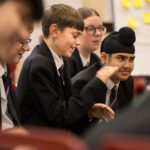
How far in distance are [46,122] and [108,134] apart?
1273 mm

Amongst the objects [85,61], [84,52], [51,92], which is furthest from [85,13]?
[51,92]

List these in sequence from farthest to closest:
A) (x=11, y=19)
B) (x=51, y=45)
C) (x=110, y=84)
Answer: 1. (x=110, y=84)
2. (x=51, y=45)
3. (x=11, y=19)

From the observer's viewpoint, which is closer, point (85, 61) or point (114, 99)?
point (114, 99)

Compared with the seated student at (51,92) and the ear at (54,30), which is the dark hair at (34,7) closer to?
the seated student at (51,92)

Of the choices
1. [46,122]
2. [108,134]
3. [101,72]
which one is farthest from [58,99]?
[108,134]

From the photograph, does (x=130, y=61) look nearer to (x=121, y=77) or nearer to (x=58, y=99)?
(x=121, y=77)

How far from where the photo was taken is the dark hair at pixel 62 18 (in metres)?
2.06

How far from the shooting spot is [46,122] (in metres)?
1.77

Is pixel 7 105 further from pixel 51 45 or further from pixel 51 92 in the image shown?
pixel 51 45

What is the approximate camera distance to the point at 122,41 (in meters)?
2.23

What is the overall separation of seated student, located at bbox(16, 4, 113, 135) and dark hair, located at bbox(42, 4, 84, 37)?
13 millimetres

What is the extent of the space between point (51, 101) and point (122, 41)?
0.78 metres

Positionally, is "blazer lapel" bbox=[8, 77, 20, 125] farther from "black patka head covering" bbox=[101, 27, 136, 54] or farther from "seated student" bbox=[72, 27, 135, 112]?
"black patka head covering" bbox=[101, 27, 136, 54]

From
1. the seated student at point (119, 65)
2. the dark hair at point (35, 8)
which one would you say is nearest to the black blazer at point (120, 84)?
the seated student at point (119, 65)
